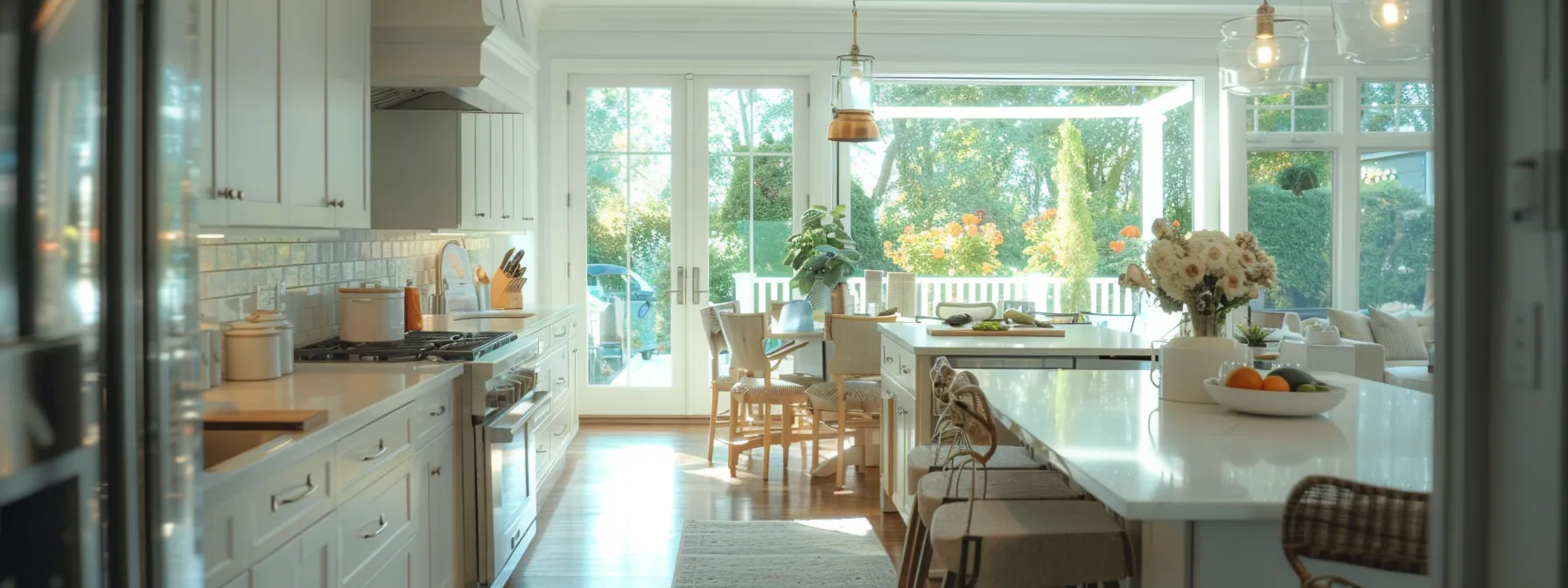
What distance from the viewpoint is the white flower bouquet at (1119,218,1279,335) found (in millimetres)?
2686

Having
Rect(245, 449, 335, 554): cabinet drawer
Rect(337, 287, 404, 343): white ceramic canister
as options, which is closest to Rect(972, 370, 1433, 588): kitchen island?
Rect(245, 449, 335, 554): cabinet drawer

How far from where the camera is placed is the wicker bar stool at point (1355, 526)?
1611mm

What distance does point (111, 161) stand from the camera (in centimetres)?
84

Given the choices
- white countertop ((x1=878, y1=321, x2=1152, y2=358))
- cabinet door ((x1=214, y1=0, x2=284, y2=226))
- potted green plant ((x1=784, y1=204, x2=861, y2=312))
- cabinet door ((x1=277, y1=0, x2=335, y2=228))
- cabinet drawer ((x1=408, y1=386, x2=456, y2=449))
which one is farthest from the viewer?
potted green plant ((x1=784, y1=204, x2=861, y2=312))

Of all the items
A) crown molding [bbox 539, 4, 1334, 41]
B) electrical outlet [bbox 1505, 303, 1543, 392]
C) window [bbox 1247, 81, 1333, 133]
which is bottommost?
electrical outlet [bbox 1505, 303, 1543, 392]

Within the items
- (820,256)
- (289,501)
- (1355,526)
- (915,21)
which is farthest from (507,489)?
(915,21)

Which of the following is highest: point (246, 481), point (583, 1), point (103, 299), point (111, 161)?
point (583, 1)

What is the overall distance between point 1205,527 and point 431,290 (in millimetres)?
4093

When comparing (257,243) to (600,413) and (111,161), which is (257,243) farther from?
(600,413)

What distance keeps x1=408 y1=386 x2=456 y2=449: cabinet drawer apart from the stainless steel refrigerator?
1.99 m

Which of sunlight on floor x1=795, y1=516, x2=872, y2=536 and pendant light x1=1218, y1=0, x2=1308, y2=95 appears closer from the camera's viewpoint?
pendant light x1=1218, y1=0, x2=1308, y2=95

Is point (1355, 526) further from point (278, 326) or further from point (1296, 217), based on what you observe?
point (1296, 217)

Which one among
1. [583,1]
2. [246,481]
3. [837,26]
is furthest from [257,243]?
[837,26]

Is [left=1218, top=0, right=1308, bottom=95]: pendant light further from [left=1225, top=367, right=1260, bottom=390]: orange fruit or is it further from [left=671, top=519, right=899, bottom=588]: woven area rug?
[left=671, top=519, right=899, bottom=588]: woven area rug
